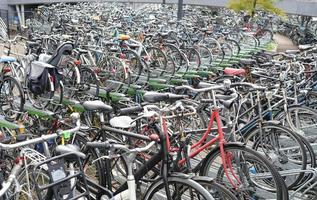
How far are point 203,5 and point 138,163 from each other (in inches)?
858

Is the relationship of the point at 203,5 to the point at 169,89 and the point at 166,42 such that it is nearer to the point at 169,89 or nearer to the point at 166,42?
the point at 166,42

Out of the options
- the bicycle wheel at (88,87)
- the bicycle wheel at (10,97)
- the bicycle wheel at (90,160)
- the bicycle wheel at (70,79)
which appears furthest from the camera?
the bicycle wheel at (70,79)

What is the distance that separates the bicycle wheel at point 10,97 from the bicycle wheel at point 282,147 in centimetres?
308

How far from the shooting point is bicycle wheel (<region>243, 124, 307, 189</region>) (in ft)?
13.5

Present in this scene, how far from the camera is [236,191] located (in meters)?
3.60

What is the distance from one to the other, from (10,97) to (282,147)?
384cm

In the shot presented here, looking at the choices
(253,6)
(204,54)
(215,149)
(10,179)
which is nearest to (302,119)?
(215,149)

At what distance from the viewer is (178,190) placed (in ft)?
10.0

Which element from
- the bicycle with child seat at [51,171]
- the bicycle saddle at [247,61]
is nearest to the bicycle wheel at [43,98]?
the bicycle with child seat at [51,171]

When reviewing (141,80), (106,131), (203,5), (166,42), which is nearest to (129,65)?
(141,80)

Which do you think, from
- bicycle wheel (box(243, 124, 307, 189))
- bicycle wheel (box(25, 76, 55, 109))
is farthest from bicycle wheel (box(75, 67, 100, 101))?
bicycle wheel (box(243, 124, 307, 189))

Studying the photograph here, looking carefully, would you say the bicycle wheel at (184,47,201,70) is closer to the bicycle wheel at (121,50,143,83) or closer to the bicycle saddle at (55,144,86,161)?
the bicycle wheel at (121,50,143,83)

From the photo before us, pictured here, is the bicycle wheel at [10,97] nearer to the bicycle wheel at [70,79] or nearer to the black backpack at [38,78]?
the black backpack at [38,78]

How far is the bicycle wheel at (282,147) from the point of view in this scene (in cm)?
413
